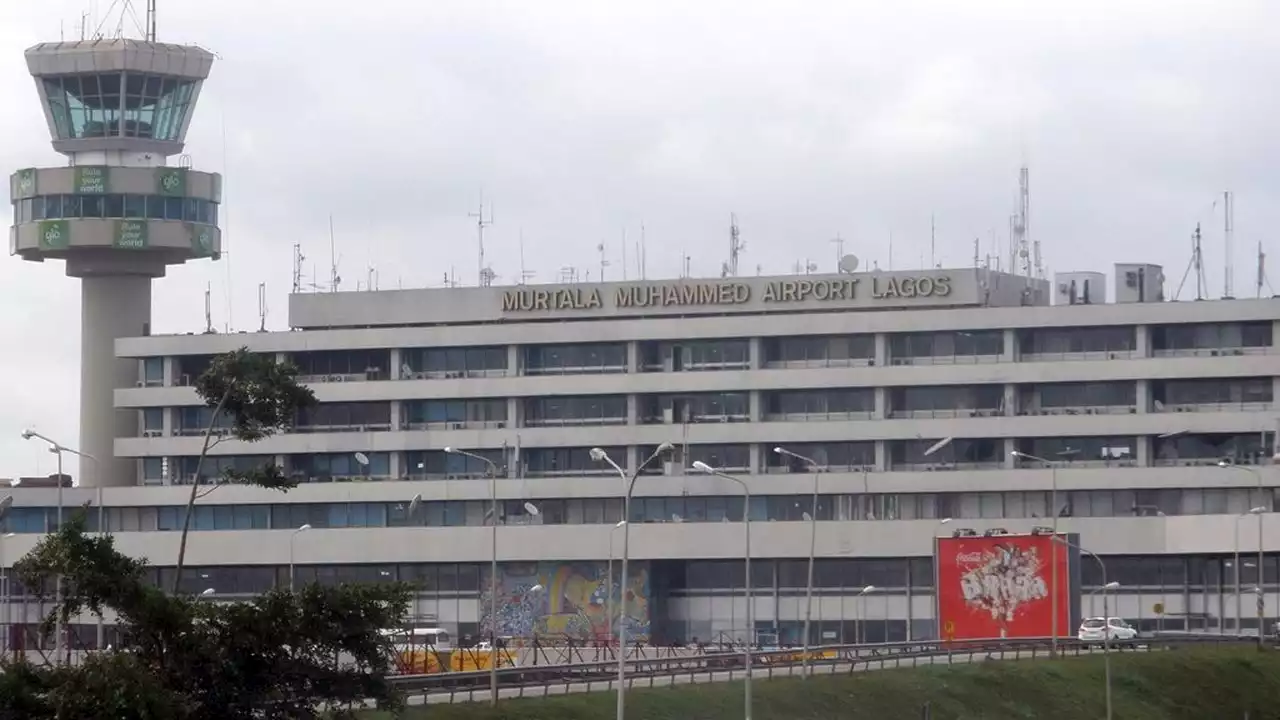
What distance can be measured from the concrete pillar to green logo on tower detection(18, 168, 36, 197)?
26.0 ft

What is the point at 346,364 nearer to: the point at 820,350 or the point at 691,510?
the point at 691,510

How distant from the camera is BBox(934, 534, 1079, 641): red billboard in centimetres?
12225

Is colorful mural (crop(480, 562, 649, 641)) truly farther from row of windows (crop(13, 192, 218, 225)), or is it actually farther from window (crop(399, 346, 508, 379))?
row of windows (crop(13, 192, 218, 225))

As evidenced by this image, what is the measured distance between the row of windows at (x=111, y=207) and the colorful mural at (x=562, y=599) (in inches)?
1355

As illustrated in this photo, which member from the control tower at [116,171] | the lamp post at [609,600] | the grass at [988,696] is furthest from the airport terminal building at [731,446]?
the grass at [988,696]

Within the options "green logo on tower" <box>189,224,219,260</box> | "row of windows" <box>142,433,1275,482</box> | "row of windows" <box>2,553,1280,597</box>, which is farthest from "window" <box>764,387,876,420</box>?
"green logo on tower" <box>189,224,219,260</box>

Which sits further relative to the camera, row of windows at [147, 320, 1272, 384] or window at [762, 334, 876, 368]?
window at [762, 334, 876, 368]

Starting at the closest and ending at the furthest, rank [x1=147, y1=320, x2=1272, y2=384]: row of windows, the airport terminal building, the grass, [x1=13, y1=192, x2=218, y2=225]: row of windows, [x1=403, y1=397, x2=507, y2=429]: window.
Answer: the grass
the airport terminal building
[x1=147, y1=320, x2=1272, y2=384]: row of windows
[x1=13, y1=192, x2=218, y2=225]: row of windows
[x1=403, y1=397, x2=507, y2=429]: window

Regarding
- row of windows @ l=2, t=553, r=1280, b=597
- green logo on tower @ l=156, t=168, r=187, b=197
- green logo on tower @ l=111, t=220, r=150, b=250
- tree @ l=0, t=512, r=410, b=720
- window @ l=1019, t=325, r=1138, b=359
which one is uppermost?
green logo on tower @ l=156, t=168, r=187, b=197

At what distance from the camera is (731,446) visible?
511 feet

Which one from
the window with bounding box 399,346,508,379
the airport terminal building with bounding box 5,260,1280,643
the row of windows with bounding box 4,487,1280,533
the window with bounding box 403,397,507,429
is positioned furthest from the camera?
the window with bounding box 399,346,508,379

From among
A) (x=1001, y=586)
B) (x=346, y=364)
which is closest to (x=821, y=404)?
(x=1001, y=586)

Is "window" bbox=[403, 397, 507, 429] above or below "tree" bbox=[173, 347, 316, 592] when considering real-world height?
above

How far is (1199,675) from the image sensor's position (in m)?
118
